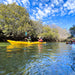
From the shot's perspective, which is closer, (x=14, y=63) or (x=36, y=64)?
(x=36, y=64)

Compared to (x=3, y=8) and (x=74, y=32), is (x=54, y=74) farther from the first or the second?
(x=74, y=32)

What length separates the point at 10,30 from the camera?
98.1 ft

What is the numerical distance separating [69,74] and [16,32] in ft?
95.8

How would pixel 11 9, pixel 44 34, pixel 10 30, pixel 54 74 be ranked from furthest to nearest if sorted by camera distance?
pixel 44 34
pixel 11 9
pixel 10 30
pixel 54 74

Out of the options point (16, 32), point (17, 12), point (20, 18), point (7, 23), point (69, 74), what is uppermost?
point (17, 12)

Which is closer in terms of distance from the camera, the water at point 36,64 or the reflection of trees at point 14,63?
the water at point 36,64

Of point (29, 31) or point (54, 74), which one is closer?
point (54, 74)

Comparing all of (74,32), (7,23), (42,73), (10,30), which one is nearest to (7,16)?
(7,23)

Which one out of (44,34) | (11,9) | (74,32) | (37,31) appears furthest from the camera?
(74,32)

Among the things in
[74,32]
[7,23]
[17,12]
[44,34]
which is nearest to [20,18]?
[17,12]

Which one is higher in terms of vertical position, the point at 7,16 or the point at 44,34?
the point at 7,16

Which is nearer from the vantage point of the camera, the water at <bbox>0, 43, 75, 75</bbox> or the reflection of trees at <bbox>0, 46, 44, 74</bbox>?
the water at <bbox>0, 43, 75, 75</bbox>

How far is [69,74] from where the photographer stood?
134 inches

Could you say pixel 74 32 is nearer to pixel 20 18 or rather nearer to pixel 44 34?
pixel 44 34
